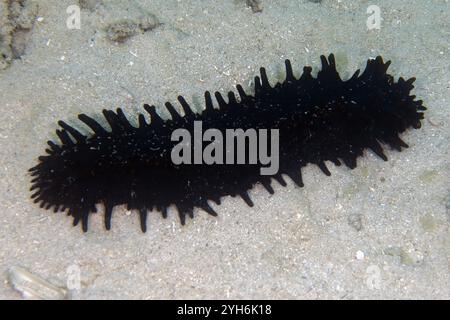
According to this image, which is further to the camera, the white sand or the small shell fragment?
the white sand

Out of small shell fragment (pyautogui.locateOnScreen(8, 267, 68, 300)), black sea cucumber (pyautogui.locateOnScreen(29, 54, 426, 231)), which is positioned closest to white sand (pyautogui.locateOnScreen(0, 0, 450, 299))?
small shell fragment (pyautogui.locateOnScreen(8, 267, 68, 300))

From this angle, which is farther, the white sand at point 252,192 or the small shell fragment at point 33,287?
the white sand at point 252,192

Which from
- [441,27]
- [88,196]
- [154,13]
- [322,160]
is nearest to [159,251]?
[88,196]

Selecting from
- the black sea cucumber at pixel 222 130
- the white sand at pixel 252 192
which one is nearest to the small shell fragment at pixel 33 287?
the white sand at pixel 252 192

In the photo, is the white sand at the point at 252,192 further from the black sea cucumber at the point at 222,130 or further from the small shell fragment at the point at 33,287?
the black sea cucumber at the point at 222,130

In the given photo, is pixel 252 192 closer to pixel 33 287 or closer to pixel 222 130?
pixel 222 130

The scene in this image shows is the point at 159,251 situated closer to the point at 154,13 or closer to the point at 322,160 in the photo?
the point at 322,160

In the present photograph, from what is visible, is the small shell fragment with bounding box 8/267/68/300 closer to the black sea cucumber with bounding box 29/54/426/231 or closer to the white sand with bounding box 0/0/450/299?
the white sand with bounding box 0/0/450/299
